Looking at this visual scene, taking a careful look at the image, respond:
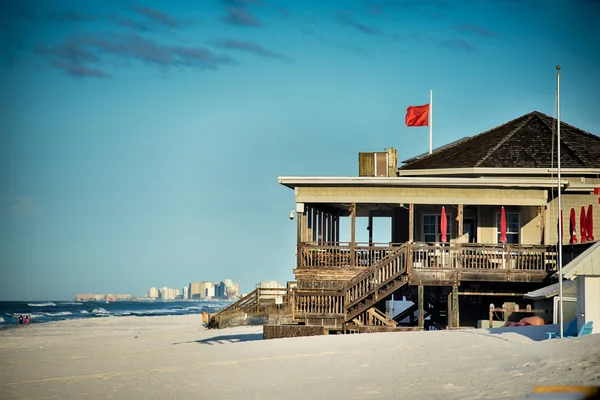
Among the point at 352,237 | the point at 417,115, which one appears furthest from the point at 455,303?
→ the point at 417,115

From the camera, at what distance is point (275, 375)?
63.2ft

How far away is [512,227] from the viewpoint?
3516 centimetres

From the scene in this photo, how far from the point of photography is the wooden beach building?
30.9 metres

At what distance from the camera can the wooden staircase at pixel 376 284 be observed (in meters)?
30.4

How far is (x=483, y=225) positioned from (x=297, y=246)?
24.9 ft

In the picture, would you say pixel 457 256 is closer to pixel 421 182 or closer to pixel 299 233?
pixel 421 182

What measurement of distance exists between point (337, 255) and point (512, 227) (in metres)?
7.31

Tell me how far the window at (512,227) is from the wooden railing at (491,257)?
249 centimetres

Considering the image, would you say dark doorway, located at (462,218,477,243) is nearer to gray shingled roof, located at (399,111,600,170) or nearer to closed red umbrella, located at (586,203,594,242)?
gray shingled roof, located at (399,111,600,170)

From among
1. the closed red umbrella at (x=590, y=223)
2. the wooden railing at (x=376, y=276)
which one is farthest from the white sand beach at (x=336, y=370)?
the closed red umbrella at (x=590, y=223)

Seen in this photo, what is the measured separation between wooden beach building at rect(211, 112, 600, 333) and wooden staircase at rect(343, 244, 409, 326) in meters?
0.04

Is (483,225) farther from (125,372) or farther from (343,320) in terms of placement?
(125,372)

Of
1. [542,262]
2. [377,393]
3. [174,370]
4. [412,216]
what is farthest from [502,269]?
[377,393]

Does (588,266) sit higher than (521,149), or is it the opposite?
(521,149)
